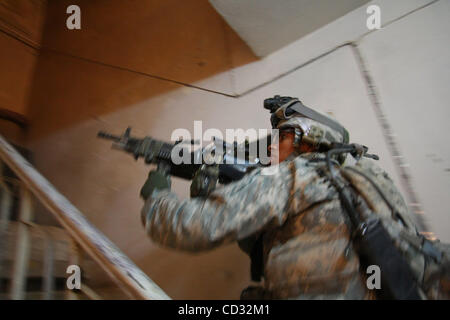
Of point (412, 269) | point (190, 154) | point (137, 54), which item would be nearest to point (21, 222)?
point (190, 154)

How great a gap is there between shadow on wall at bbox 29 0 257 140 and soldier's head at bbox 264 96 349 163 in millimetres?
692

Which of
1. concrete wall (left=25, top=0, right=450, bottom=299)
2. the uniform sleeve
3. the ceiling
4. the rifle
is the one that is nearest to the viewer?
the uniform sleeve

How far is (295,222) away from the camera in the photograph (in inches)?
30.8

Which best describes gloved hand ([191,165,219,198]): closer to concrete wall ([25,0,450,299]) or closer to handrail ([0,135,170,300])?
handrail ([0,135,170,300])

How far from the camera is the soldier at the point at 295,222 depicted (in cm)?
69

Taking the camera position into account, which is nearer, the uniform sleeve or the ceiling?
the uniform sleeve

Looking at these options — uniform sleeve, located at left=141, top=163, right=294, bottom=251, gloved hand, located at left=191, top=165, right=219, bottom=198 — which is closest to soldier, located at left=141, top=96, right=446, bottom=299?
uniform sleeve, located at left=141, top=163, right=294, bottom=251

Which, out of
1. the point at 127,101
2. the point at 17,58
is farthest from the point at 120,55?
the point at 17,58

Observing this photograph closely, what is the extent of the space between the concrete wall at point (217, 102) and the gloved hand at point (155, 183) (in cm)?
55

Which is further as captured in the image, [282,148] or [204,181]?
[282,148]

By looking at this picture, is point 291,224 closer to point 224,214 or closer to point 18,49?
point 224,214

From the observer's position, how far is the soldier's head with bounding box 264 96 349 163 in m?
1.01

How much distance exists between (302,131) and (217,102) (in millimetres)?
747

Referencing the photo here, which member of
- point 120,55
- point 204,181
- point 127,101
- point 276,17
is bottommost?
point 204,181
